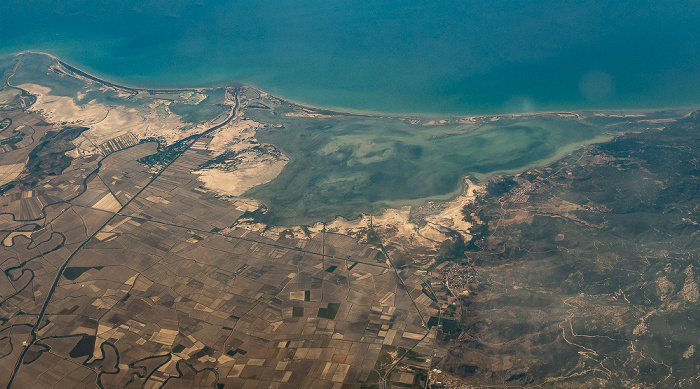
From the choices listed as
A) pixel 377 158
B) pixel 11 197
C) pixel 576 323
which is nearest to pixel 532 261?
pixel 576 323

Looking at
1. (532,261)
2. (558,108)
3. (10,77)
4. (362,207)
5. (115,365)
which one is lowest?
(115,365)

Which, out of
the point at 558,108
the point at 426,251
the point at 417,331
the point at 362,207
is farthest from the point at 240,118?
the point at 558,108

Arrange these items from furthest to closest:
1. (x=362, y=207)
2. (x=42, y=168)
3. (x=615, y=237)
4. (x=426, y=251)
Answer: (x=42, y=168) < (x=362, y=207) < (x=426, y=251) < (x=615, y=237)

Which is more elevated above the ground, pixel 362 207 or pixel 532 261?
pixel 362 207

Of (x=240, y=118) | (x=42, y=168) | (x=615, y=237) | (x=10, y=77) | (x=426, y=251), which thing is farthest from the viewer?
(x=10, y=77)

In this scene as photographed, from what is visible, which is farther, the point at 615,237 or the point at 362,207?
the point at 362,207

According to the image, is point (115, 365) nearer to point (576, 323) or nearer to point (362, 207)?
point (362, 207)

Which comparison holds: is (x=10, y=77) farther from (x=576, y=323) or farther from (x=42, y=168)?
(x=576, y=323)
